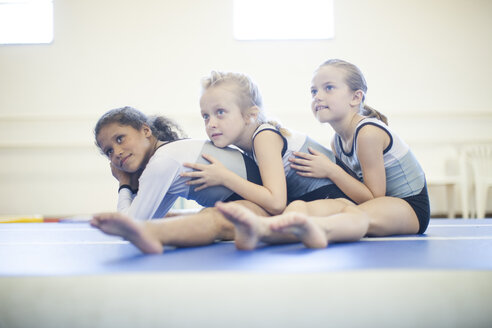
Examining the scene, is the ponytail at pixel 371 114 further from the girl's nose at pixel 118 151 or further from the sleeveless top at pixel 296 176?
the girl's nose at pixel 118 151

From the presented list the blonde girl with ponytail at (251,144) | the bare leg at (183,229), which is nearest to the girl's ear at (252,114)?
the blonde girl with ponytail at (251,144)

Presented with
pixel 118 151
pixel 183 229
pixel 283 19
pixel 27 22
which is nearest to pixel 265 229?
pixel 183 229

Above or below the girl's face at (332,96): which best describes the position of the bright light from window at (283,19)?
above

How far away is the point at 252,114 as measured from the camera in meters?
1.28

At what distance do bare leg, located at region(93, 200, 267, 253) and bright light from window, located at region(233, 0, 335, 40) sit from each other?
3.06 metres

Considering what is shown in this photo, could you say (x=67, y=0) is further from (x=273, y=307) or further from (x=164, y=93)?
(x=273, y=307)

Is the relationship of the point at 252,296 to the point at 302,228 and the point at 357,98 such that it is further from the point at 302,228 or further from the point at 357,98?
the point at 357,98

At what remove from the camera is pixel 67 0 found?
393 centimetres

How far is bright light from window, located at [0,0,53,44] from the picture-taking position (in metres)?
3.94

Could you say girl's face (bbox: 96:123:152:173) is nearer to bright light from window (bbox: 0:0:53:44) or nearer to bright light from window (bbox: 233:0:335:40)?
bright light from window (bbox: 233:0:335:40)

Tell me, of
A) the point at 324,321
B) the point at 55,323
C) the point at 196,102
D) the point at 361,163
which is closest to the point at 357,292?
the point at 324,321

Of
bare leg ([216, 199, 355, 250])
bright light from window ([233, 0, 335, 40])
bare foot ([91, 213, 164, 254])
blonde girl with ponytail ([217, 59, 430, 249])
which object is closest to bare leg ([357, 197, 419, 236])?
blonde girl with ponytail ([217, 59, 430, 249])

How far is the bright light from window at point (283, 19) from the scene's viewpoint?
12.7 ft

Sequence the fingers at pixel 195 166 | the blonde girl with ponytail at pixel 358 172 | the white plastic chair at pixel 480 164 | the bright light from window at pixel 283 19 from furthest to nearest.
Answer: the bright light from window at pixel 283 19 < the white plastic chair at pixel 480 164 < the fingers at pixel 195 166 < the blonde girl with ponytail at pixel 358 172
